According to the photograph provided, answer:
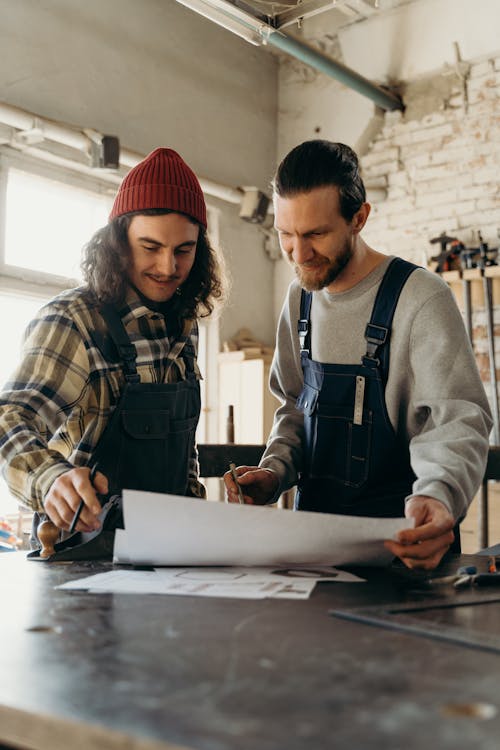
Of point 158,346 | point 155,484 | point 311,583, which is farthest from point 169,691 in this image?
point 158,346

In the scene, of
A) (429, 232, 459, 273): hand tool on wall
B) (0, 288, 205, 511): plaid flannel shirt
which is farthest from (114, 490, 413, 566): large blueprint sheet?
(429, 232, 459, 273): hand tool on wall

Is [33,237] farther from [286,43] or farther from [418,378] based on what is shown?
[418,378]

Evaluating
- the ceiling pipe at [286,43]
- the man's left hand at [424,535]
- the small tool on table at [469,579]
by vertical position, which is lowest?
the small tool on table at [469,579]

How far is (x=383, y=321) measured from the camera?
1.75 m

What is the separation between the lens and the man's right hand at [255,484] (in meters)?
1.65

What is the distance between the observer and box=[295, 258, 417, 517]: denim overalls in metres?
1.74

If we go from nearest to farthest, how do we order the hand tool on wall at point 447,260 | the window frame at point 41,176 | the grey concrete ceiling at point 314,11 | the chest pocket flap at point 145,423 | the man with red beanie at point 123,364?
the man with red beanie at point 123,364 → the chest pocket flap at point 145,423 → the grey concrete ceiling at point 314,11 → the window frame at point 41,176 → the hand tool on wall at point 447,260

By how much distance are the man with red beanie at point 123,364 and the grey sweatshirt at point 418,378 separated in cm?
24

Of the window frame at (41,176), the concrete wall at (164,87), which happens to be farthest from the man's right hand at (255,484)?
the concrete wall at (164,87)

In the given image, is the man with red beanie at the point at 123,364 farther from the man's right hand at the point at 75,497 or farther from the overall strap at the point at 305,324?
the overall strap at the point at 305,324

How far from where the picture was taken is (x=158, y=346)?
5.82ft

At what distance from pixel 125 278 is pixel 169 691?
124 centimetres

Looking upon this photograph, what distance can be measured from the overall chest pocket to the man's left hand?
42 centimetres

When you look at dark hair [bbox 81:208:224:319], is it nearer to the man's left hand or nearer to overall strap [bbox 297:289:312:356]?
overall strap [bbox 297:289:312:356]
